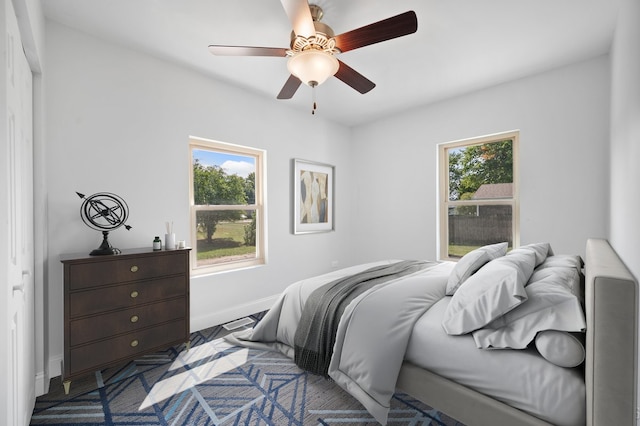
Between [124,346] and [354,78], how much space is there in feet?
8.87

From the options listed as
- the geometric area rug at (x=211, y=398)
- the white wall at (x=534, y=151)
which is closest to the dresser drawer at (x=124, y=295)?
the geometric area rug at (x=211, y=398)

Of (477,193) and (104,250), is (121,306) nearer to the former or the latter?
(104,250)

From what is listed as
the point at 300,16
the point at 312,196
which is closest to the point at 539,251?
the point at 300,16

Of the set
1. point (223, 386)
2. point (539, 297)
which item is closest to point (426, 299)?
point (539, 297)

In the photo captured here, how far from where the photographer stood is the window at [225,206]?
10.6 feet

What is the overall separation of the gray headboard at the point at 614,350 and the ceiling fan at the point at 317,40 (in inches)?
62.1

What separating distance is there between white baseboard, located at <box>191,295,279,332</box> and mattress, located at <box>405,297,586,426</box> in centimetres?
224

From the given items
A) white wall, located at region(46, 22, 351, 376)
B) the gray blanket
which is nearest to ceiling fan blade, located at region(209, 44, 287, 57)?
white wall, located at region(46, 22, 351, 376)

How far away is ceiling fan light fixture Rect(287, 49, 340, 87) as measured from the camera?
6.37 ft

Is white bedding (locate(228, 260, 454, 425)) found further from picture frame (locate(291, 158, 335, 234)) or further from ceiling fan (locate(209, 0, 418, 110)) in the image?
picture frame (locate(291, 158, 335, 234))

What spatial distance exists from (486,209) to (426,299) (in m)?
2.23

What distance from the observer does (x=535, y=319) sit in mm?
1344

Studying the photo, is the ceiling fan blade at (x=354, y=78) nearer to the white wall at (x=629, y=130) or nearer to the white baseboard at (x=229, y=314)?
the white wall at (x=629, y=130)

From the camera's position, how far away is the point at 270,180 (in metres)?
3.80
